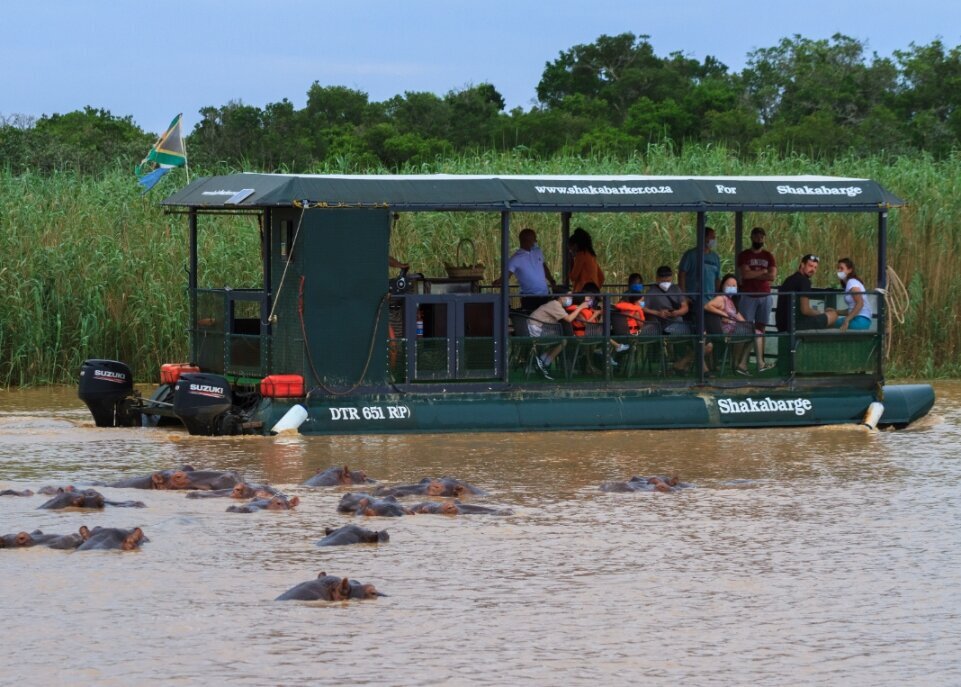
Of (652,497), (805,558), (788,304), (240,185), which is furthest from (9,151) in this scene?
(805,558)

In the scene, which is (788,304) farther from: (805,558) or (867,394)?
(805,558)

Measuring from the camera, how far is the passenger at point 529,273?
1786 cm

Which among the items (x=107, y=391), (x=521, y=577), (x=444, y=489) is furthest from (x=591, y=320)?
(x=521, y=577)

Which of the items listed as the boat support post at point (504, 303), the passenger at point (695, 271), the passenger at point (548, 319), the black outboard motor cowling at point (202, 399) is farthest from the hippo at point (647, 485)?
the passenger at point (695, 271)

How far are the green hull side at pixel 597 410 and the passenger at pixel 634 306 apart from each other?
83 cm

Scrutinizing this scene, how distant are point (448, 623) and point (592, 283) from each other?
9.44 m

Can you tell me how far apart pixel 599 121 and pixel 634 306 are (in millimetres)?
27145

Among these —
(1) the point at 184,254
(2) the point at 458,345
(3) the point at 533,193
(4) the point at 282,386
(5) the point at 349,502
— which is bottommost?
(5) the point at 349,502

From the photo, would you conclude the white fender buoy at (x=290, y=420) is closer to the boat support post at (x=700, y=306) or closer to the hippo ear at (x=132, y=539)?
the boat support post at (x=700, y=306)

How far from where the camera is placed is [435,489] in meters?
13.2

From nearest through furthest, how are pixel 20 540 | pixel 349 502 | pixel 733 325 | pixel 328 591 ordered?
pixel 328 591, pixel 20 540, pixel 349 502, pixel 733 325

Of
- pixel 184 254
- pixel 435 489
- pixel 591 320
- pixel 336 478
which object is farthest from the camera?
pixel 184 254

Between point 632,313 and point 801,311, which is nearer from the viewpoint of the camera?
point 632,313

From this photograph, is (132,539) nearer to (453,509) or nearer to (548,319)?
(453,509)
